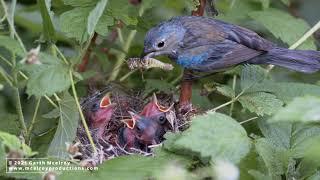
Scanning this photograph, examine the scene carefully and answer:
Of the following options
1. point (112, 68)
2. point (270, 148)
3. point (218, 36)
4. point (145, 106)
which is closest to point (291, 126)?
point (270, 148)

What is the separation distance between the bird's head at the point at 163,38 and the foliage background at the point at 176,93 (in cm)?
15

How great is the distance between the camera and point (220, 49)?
3.36m

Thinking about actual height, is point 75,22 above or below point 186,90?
above

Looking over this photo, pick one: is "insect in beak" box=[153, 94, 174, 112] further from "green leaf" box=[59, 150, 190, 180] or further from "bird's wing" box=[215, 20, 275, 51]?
"green leaf" box=[59, 150, 190, 180]

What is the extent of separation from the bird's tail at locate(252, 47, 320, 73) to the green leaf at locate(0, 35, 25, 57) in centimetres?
132

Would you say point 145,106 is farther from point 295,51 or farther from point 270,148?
point 270,148

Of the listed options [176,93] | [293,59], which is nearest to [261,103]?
[293,59]

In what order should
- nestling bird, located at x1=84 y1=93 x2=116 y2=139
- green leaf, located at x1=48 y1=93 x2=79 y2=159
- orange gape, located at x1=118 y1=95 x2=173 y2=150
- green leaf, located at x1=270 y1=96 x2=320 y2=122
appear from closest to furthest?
green leaf, located at x1=270 y1=96 x2=320 y2=122
green leaf, located at x1=48 y1=93 x2=79 y2=159
orange gape, located at x1=118 y1=95 x2=173 y2=150
nestling bird, located at x1=84 y1=93 x2=116 y2=139

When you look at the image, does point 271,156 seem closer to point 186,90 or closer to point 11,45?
point 186,90

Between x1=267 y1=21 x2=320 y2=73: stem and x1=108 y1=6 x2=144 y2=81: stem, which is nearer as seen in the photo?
x1=267 y1=21 x2=320 y2=73: stem

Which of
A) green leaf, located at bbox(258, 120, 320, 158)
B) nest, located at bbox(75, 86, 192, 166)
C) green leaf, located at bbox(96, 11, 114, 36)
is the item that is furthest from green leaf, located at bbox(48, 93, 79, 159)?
green leaf, located at bbox(258, 120, 320, 158)

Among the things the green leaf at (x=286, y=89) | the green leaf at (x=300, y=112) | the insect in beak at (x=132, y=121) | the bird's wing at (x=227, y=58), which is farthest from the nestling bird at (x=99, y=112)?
the green leaf at (x=300, y=112)

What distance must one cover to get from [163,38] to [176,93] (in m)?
0.33

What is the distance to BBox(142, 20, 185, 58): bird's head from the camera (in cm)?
332
